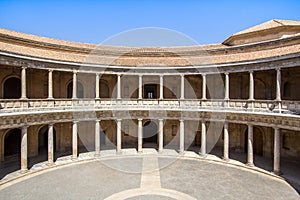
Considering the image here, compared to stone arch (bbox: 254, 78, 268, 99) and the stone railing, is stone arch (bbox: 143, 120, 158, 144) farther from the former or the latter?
stone arch (bbox: 254, 78, 268, 99)

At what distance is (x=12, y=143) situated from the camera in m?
20.6

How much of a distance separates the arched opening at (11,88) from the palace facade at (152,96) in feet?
0.28

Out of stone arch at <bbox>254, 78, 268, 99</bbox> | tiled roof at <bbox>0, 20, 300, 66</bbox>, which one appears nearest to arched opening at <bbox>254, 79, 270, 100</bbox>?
stone arch at <bbox>254, 78, 268, 99</bbox>

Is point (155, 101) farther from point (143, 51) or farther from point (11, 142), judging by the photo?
point (11, 142)

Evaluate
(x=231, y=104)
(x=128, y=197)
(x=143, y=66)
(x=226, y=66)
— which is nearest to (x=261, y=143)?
(x=231, y=104)

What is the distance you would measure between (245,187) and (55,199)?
1166 cm

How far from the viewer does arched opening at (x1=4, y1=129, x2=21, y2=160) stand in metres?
20.1

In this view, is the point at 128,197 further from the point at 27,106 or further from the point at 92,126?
the point at 92,126

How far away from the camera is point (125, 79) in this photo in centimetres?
2603

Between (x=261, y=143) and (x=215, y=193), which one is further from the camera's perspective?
(x=261, y=143)

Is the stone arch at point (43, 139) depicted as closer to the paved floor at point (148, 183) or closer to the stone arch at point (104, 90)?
the paved floor at point (148, 183)

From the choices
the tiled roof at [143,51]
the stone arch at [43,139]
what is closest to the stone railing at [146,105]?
the tiled roof at [143,51]

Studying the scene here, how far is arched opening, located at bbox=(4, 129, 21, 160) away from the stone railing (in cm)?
493

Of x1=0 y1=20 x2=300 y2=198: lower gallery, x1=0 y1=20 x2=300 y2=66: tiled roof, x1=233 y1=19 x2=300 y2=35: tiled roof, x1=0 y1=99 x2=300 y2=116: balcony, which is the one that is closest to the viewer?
x1=0 y1=99 x2=300 y2=116: balcony
